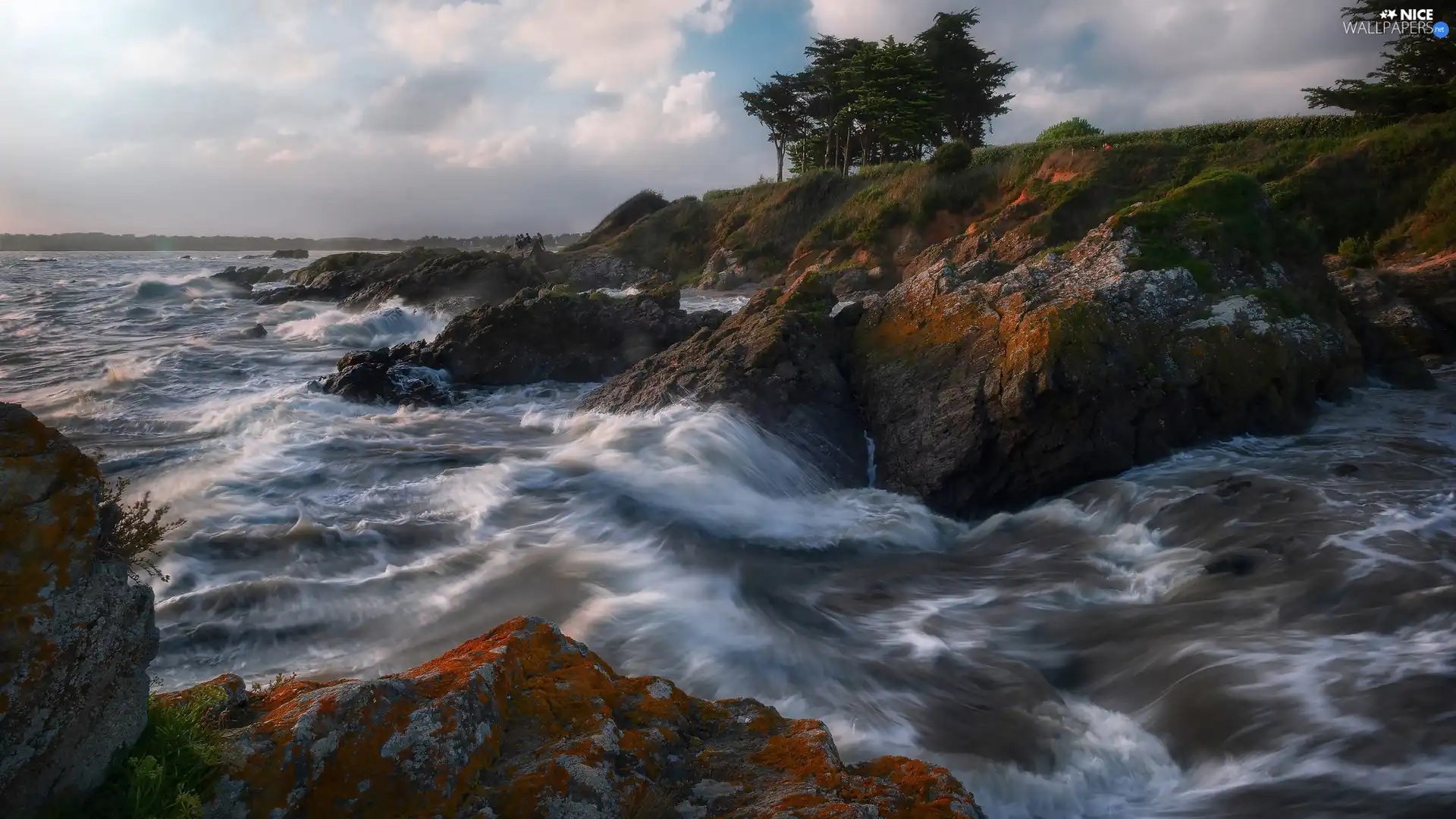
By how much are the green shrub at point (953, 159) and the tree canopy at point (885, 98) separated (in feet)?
19.9

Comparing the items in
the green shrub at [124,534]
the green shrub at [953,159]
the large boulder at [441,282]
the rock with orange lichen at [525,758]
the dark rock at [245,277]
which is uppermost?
the green shrub at [953,159]

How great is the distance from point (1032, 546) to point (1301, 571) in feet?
7.05

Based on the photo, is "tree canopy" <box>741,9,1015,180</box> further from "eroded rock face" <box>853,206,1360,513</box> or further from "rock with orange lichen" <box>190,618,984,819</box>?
"rock with orange lichen" <box>190,618,984,819</box>

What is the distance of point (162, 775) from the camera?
2.42 meters

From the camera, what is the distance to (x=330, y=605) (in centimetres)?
637

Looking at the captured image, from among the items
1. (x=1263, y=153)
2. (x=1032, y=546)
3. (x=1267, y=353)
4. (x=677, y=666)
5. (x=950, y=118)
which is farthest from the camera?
(x=950, y=118)

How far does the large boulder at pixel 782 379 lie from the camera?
9695 mm

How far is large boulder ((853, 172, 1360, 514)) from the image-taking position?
862 centimetres

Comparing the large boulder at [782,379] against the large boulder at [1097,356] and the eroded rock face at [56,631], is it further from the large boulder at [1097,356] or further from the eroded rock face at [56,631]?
the eroded rock face at [56,631]

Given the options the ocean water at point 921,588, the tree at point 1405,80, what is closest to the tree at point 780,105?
the tree at point 1405,80

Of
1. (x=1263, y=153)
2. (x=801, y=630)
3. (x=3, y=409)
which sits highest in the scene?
(x=1263, y=153)

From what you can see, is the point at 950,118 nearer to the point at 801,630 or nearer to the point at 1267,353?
the point at 1267,353

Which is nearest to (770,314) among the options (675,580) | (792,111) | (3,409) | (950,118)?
(675,580)

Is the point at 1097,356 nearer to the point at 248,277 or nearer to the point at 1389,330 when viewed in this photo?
the point at 1389,330
